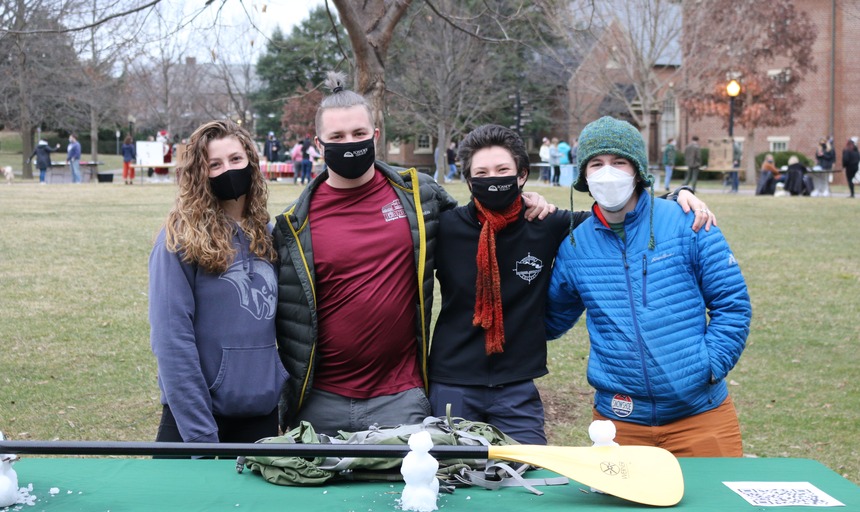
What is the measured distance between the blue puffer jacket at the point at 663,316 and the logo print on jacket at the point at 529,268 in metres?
0.25

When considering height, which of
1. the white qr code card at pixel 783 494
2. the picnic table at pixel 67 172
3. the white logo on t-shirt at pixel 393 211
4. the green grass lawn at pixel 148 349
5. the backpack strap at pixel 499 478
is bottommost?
the green grass lawn at pixel 148 349

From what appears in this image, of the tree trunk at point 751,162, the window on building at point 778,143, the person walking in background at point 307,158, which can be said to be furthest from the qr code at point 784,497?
the window on building at point 778,143

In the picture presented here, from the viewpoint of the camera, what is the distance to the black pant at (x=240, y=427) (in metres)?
3.62

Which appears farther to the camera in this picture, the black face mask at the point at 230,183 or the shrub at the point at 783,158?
the shrub at the point at 783,158

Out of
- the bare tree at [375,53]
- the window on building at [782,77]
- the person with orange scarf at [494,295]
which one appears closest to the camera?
the person with orange scarf at [494,295]

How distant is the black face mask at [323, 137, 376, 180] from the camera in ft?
12.3

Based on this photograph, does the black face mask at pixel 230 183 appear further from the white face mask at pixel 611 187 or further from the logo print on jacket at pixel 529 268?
the white face mask at pixel 611 187

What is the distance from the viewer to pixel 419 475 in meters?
2.64

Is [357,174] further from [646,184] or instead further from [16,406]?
[16,406]

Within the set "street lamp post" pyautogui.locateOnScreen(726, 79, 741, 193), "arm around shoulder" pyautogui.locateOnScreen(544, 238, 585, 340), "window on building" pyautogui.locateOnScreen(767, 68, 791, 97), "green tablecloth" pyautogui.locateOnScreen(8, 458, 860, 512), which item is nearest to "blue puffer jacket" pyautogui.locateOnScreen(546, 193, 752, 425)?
"arm around shoulder" pyautogui.locateOnScreen(544, 238, 585, 340)

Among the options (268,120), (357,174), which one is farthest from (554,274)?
(268,120)

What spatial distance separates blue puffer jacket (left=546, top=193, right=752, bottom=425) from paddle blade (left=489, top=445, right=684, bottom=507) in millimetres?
673

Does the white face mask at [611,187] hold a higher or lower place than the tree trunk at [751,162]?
lower

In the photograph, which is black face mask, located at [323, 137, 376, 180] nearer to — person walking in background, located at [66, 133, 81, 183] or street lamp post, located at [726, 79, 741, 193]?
street lamp post, located at [726, 79, 741, 193]
